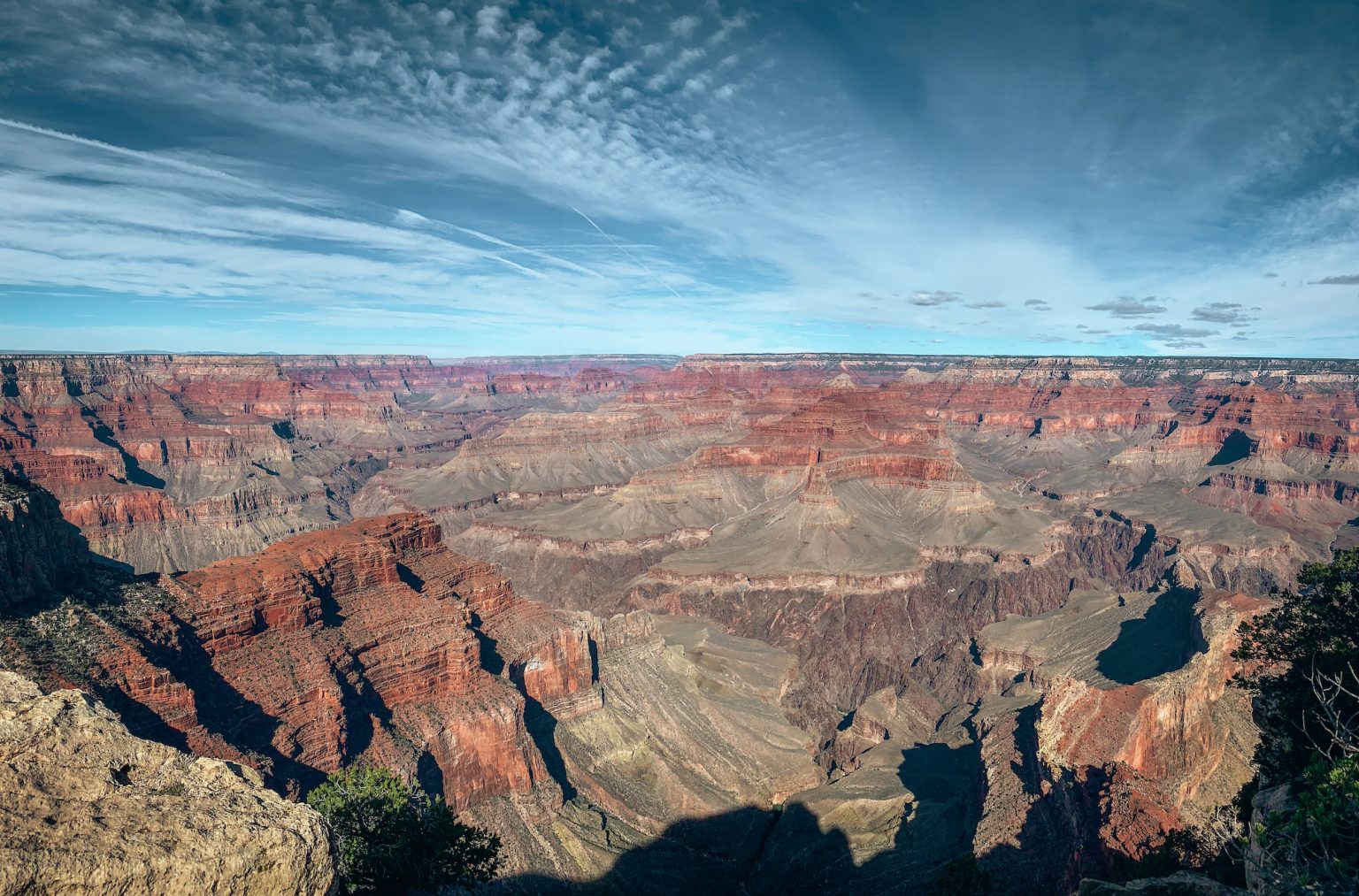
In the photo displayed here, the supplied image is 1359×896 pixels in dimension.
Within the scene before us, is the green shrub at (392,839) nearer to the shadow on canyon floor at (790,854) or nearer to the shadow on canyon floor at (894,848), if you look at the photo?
the shadow on canyon floor at (894,848)

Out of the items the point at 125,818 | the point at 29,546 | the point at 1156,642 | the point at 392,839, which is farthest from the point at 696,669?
the point at 125,818

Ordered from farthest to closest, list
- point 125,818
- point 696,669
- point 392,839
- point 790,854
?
point 696,669 → point 790,854 → point 392,839 → point 125,818

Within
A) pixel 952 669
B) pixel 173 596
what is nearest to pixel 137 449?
pixel 173 596

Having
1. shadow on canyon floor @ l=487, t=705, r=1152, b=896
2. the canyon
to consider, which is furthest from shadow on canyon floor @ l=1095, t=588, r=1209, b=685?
shadow on canyon floor @ l=487, t=705, r=1152, b=896

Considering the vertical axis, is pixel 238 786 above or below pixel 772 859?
above

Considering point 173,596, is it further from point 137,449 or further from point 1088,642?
point 137,449

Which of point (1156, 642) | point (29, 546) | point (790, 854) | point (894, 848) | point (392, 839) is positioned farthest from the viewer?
point (1156, 642)

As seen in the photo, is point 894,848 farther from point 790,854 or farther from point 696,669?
point 696,669

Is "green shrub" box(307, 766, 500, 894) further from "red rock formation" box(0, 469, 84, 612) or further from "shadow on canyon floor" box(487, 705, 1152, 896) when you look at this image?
"red rock formation" box(0, 469, 84, 612)
